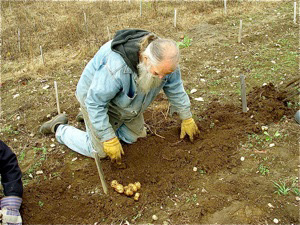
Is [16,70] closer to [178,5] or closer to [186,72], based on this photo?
[186,72]

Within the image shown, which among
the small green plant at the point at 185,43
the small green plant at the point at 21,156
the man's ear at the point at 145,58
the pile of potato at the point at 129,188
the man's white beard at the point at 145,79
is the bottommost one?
the small green plant at the point at 21,156

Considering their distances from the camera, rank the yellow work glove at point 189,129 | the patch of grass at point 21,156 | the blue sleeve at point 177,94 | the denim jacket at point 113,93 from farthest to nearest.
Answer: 1. the patch of grass at point 21,156
2. the yellow work glove at point 189,129
3. the blue sleeve at point 177,94
4. the denim jacket at point 113,93

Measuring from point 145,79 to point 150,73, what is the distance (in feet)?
0.30

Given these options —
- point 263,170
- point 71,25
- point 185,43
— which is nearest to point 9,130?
point 263,170

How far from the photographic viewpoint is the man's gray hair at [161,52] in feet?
7.72

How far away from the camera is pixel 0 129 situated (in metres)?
3.96

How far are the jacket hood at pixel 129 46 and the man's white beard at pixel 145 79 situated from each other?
0.06 metres

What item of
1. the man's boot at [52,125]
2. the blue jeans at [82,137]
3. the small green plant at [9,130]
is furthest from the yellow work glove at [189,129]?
the small green plant at [9,130]

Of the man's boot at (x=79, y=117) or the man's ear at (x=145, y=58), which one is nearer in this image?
the man's ear at (x=145, y=58)

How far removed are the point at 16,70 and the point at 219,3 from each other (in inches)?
203

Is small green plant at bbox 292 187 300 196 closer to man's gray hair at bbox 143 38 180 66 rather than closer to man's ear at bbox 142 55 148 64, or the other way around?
man's gray hair at bbox 143 38 180 66

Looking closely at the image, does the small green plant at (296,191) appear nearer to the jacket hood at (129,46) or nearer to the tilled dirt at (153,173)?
the tilled dirt at (153,173)

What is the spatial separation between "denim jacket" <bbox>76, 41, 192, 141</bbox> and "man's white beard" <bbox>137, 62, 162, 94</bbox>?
0.06m

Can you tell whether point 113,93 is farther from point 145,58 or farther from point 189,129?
point 189,129
